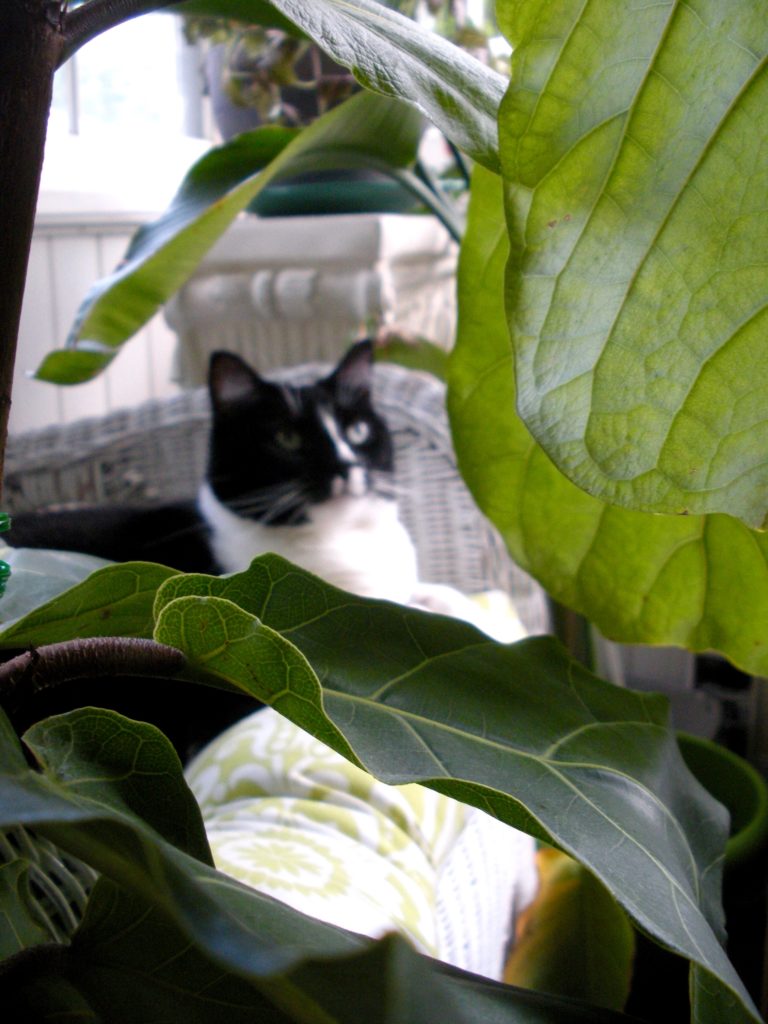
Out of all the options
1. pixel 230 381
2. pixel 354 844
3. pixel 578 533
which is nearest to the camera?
pixel 578 533

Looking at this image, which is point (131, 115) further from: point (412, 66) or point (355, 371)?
point (412, 66)

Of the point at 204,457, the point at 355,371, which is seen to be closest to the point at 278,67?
the point at 355,371

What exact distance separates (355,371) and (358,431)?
8 cm

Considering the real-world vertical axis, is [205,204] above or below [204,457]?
above

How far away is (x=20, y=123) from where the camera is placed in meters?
0.24

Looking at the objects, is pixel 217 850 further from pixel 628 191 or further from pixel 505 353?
pixel 628 191

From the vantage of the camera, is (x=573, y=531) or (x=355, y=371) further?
(x=355, y=371)

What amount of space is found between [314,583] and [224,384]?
92cm

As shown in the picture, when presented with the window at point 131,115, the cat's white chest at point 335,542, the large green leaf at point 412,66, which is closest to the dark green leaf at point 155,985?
the large green leaf at point 412,66

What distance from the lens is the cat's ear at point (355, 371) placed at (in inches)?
47.6

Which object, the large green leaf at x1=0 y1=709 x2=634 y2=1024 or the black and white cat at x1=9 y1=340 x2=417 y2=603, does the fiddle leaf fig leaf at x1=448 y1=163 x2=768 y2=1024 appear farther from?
the black and white cat at x1=9 y1=340 x2=417 y2=603

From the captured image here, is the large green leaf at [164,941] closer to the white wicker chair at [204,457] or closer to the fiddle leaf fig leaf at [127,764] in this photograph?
the fiddle leaf fig leaf at [127,764]

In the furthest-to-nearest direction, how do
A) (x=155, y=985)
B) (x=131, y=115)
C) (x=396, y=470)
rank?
(x=131, y=115)
(x=396, y=470)
(x=155, y=985)

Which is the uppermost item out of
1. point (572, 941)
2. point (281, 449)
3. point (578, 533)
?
point (578, 533)
